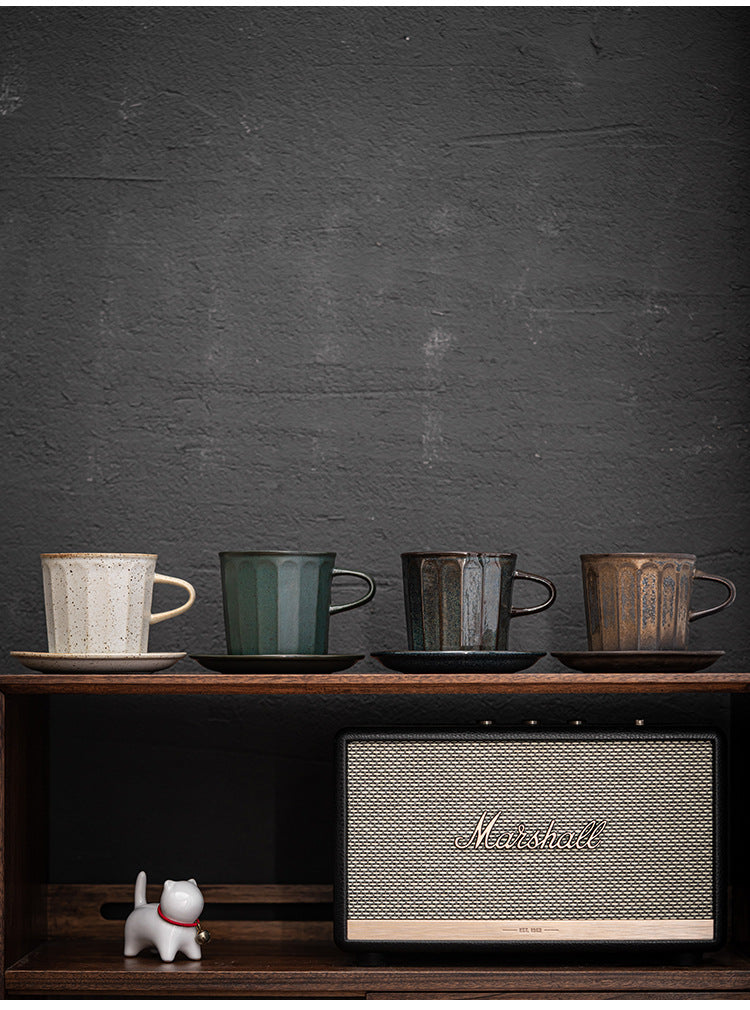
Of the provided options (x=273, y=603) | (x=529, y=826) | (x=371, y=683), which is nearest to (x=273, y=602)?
(x=273, y=603)

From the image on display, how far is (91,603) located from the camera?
119 cm

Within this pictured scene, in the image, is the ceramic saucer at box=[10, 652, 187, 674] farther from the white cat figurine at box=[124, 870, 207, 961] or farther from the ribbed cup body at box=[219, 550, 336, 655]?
the white cat figurine at box=[124, 870, 207, 961]

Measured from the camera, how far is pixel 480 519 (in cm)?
149

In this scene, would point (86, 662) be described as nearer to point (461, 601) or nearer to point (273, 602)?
point (273, 602)

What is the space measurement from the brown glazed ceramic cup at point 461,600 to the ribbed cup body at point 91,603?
0.32 meters

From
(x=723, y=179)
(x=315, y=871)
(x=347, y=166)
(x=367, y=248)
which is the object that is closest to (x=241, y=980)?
(x=315, y=871)

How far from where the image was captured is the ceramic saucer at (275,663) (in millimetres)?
1172

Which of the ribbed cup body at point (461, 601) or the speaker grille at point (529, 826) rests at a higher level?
the ribbed cup body at point (461, 601)

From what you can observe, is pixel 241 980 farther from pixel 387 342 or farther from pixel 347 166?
pixel 347 166

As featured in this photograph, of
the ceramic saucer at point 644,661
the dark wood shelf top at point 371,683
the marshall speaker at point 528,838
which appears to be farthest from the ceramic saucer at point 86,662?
the ceramic saucer at point 644,661

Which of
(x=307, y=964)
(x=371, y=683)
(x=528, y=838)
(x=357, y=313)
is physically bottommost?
(x=307, y=964)

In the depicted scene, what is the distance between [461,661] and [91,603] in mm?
409

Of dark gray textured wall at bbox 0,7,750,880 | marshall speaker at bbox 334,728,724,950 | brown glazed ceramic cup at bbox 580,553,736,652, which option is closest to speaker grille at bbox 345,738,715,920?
marshall speaker at bbox 334,728,724,950

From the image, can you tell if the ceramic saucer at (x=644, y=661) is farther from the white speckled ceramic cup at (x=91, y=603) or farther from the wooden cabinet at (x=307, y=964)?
the white speckled ceramic cup at (x=91, y=603)
